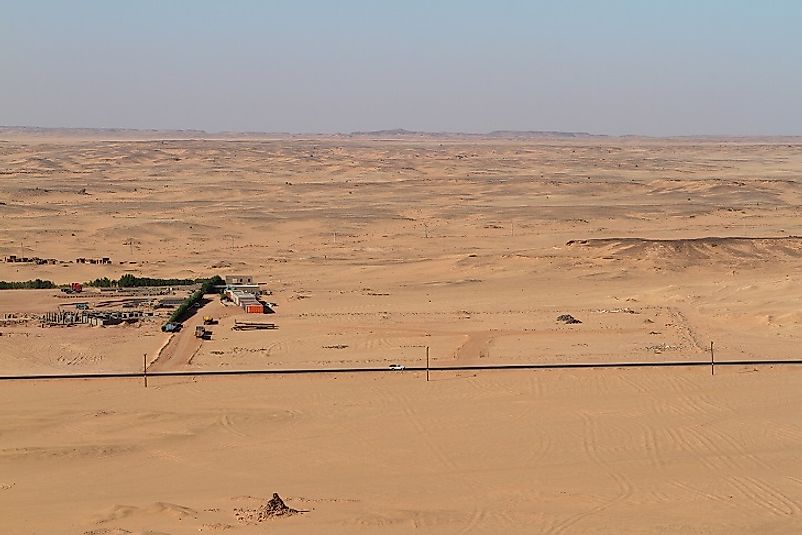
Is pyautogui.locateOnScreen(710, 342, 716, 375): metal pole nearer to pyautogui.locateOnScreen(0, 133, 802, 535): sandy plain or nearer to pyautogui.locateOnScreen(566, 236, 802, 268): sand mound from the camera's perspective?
pyautogui.locateOnScreen(0, 133, 802, 535): sandy plain

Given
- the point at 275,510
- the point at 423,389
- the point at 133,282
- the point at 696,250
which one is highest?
the point at 696,250

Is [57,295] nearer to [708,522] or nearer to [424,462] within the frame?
[424,462]

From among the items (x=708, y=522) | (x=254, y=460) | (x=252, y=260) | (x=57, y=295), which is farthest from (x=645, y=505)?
(x=252, y=260)

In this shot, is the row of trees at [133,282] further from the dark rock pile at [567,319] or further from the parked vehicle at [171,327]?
the dark rock pile at [567,319]

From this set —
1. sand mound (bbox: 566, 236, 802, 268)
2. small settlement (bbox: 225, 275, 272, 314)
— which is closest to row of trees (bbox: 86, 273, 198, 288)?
small settlement (bbox: 225, 275, 272, 314)

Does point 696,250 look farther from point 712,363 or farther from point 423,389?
point 423,389

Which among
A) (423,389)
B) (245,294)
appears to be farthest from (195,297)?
(423,389)

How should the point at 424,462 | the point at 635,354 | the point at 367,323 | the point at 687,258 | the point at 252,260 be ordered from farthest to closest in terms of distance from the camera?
the point at 252,260 < the point at 687,258 < the point at 367,323 < the point at 635,354 < the point at 424,462
